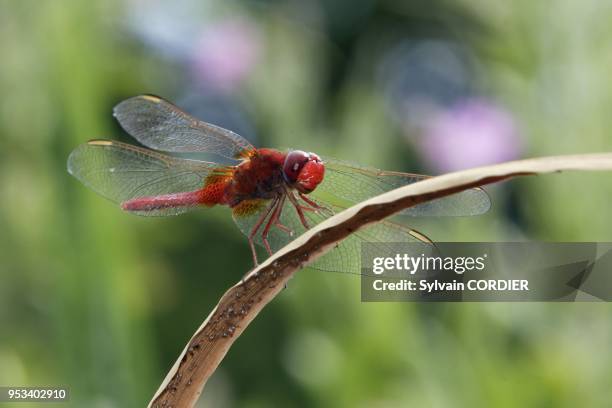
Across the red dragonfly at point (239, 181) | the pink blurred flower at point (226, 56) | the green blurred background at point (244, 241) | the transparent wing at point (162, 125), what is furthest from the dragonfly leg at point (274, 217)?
the pink blurred flower at point (226, 56)

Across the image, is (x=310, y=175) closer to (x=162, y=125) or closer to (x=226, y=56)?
(x=162, y=125)

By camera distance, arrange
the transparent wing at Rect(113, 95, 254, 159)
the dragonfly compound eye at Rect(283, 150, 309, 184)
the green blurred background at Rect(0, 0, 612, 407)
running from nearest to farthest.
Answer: the dragonfly compound eye at Rect(283, 150, 309, 184) → the transparent wing at Rect(113, 95, 254, 159) → the green blurred background at Rect(0, 0, 612, 407)

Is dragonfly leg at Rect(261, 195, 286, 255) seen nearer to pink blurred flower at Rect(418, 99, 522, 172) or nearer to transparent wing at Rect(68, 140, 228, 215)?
transparent wing at Rect(68, 140, 228, 215)

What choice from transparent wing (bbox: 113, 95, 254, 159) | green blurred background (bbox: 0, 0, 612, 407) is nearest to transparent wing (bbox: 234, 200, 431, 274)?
transparent wing (bbox: 113, 95, 254, 159)

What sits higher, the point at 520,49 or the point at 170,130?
the point at 520,49

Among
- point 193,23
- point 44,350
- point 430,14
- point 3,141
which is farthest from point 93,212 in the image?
point 430,14

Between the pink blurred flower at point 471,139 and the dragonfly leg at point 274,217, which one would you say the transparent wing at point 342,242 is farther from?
the pink blurred flower at point 471,139

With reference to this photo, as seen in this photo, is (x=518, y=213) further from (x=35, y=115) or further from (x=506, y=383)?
(x=35, y=115)
